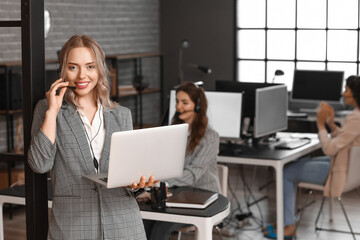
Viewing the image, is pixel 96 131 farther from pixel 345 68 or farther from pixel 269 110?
pixel 345 68

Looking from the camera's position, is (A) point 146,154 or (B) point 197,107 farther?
(B) point 197,107

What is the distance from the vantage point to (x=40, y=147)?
84.8 inches

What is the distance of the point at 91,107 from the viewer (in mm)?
2367

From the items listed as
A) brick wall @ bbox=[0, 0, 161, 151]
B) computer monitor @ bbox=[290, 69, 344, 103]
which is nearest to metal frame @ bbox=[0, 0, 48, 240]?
brick wall @ bbox=[0, 0, 161, 151]

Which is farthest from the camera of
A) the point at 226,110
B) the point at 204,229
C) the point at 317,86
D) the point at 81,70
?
the point at 317,86

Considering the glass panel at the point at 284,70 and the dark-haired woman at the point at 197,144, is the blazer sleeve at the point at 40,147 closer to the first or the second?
the dark-haired woman at the point at 197,144

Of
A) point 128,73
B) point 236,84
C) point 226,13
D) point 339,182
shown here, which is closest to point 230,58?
point 226,13

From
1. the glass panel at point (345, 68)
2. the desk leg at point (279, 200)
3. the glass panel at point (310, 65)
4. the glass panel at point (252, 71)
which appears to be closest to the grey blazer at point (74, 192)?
the desk leg at point (279, 200)

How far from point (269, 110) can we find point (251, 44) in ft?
9.49

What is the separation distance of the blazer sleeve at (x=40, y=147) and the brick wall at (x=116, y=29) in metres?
3.64

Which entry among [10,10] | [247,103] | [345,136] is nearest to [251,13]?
[247,103]

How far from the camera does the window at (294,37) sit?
7641 millimetres

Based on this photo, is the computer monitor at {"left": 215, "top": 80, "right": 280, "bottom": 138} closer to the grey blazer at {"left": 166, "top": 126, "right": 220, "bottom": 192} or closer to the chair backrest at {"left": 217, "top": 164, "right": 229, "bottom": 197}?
the chair backrest at {"left": 217, "top": 164, "right": 229, "bottom": 197}

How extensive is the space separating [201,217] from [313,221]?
8.71ft
